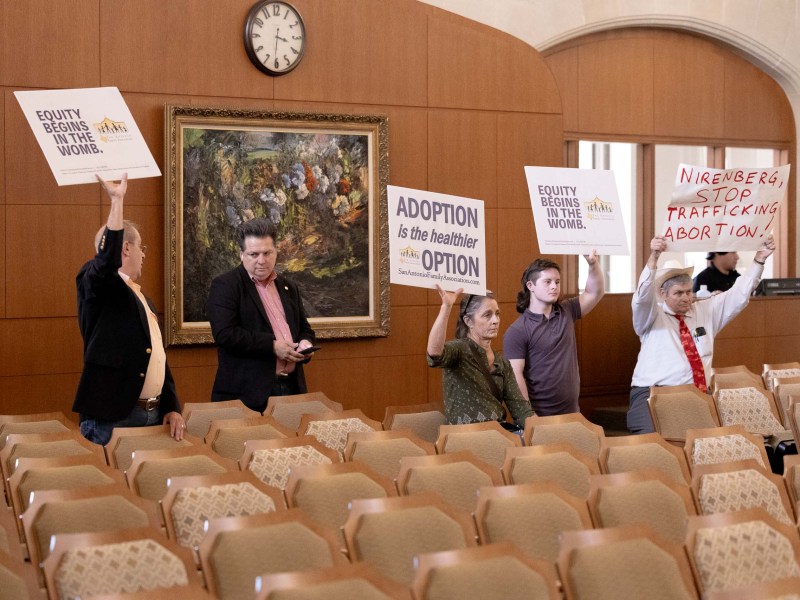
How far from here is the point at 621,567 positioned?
10.4 ft

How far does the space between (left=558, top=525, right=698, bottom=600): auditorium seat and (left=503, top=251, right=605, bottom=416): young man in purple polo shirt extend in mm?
2918

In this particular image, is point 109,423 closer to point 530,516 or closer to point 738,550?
point 530,516

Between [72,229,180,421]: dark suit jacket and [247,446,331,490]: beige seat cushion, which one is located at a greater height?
[72,229,180,421]: dark suit jacket

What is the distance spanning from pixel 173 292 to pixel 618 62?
4996 millimetres

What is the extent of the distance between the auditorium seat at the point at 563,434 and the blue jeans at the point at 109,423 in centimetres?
179

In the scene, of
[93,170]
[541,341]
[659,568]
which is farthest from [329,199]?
[659,568]

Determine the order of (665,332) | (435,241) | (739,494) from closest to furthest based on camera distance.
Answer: (739,494), (435,241), (665,332)

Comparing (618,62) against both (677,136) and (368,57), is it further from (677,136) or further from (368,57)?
(368,57)

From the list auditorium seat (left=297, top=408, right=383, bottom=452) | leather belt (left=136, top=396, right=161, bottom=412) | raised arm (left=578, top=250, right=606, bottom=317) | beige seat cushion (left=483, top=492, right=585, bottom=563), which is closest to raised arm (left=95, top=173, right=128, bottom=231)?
leather belt (left=136, top=396, right=161, bottom=412)

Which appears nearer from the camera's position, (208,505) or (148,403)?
(208,505)

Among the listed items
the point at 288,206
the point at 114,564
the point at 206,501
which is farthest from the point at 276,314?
the point at 114,564

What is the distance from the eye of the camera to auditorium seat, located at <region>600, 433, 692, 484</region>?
190 inches

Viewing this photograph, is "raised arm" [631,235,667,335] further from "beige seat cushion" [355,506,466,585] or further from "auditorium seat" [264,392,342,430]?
"beige seat cushion" [355,506,466,585]

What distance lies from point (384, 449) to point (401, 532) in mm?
1408
